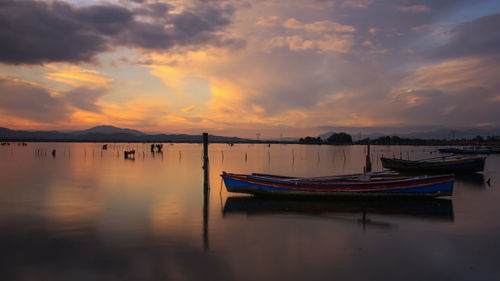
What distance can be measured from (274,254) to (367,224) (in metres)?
4.91

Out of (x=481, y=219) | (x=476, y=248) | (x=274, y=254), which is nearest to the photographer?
(x=274, y=254)

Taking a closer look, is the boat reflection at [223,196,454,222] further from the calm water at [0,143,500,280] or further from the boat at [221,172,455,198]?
the boat at [221,172,455,198]

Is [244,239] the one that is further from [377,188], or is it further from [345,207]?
[377,188]

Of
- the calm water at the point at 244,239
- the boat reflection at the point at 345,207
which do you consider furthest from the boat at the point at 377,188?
the calm water at the point at 244,239

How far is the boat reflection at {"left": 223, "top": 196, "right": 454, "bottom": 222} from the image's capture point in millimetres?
13875

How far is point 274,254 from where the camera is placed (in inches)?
353

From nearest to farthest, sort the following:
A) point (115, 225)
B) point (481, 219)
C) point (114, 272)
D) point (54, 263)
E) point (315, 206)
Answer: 1. point (114, 272)
2. point (54, 263)
3. point (115, 225)
4. point (481, 219)
5. point (315, 206)

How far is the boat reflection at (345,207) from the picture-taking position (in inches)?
546

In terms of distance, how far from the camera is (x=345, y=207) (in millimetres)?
14836

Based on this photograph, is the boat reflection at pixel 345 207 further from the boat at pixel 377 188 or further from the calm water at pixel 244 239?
the boat at pixel 377 188

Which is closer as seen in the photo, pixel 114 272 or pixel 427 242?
pixel 114 272

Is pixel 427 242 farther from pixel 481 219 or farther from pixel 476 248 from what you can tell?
pixel 481 219

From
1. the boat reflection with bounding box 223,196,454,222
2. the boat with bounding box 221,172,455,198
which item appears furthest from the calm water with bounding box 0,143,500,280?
the boat with bounding box 221,172,455,198

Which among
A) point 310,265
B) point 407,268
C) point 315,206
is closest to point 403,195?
point 315,206
